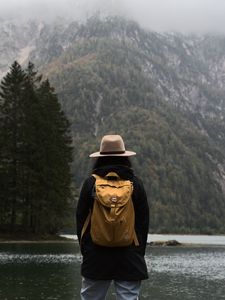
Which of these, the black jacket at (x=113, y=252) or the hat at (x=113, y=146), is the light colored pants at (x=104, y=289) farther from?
the hat at (x=113, y=146)

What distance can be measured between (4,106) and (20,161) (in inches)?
249

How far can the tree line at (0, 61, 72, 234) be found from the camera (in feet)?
217

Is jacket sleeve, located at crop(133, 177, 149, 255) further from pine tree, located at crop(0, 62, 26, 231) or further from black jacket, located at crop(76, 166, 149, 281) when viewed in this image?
pine tree, located at crop(0, 62, 26, 231)

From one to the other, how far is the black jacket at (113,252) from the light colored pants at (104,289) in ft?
0.25

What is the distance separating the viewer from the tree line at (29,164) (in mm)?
66125

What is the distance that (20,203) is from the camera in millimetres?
66688

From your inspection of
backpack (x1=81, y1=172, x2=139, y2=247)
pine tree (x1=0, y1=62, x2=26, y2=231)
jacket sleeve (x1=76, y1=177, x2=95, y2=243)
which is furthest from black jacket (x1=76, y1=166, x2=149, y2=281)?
pine tree (x1=0, y1=62, x2=26, y2=231)

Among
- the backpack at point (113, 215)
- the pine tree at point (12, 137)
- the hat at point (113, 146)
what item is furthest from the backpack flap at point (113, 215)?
the pine tree at point (12, 137)

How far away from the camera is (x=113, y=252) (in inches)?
337

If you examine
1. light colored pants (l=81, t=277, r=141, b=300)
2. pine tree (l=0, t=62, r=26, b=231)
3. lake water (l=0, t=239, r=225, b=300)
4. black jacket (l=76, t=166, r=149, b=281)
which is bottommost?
lake water (l=0, t=239, r=225, b=300)

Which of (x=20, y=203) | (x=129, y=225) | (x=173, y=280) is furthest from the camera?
(x=20, y=203)

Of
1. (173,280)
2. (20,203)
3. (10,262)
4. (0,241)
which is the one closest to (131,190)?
(173,280)

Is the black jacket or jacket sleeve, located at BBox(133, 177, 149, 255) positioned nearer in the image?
the black jacket

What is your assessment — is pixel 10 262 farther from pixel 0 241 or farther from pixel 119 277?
pixel 119 277
